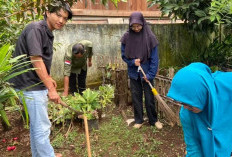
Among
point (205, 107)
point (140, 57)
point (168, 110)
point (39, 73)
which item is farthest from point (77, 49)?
point (205, 107)

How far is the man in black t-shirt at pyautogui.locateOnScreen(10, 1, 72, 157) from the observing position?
211 centimetres

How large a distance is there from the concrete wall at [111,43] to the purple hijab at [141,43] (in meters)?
1.40

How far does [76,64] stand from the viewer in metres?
4.25

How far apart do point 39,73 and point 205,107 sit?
1569 millimetres

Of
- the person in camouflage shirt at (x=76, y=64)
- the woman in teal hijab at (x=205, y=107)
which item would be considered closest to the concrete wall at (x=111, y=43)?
the person in camouflage shirt at (x=76, y=64)

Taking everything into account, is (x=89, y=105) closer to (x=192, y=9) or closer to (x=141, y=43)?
(x=141, y=43)

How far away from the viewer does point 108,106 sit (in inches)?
176

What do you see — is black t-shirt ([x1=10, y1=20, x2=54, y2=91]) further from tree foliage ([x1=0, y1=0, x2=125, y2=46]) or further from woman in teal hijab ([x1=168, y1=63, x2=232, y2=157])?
woman in teal hijab ([x1=168, y1=63, x2=232, y2=157])

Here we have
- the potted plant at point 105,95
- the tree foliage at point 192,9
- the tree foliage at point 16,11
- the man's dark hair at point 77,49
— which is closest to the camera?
the tree foliage at point 16,11

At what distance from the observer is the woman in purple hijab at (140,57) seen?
338cm

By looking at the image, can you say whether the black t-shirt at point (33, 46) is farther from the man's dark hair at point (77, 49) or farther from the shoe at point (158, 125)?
the shoe at point (158, 125)

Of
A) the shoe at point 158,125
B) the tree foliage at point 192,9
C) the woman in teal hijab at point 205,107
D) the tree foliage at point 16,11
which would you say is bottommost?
the shoe at point 158,125

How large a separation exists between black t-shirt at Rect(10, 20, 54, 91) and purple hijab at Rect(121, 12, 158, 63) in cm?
153

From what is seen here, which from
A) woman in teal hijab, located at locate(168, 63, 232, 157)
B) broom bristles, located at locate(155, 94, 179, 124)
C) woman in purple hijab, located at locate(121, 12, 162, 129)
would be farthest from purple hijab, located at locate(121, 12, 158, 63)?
woman in teal hijab, located at locate(168, 63, 232, 157)
